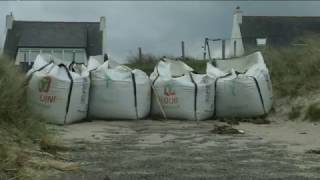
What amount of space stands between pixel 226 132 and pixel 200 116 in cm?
304

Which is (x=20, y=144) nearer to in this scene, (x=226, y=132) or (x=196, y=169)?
(x=196, y=169)

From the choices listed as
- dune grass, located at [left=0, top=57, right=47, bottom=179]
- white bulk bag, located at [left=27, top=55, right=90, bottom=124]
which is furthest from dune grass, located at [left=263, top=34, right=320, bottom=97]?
dune grass, located at [left=0, top=57, right=47, bottom=179]

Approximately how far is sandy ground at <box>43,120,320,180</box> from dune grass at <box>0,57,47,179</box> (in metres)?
0.42

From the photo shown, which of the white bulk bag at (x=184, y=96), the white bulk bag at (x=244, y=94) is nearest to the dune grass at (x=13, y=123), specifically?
the white bulk bag at (x=184, y=96)

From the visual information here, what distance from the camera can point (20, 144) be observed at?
24.9 feet

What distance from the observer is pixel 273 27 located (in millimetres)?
43000

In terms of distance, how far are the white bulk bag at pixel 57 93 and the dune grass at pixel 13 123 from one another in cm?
62

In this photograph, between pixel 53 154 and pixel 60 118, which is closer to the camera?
pixel 53 154

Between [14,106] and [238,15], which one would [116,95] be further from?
[238,15]

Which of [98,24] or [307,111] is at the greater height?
[98,24]

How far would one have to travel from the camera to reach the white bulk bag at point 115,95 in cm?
1298

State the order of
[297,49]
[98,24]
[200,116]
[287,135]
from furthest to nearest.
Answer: [98,24] < [297,49] < [200,116] < [287,135]

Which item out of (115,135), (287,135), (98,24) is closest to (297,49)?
(287,135)

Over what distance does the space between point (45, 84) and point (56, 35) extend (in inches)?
1545
